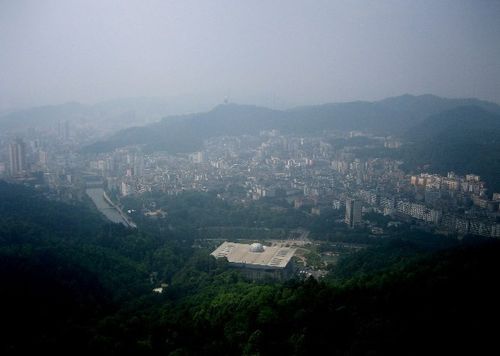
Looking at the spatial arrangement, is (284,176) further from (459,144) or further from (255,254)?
(255,254)

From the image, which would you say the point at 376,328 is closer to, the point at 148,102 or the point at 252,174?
the point at 252,174

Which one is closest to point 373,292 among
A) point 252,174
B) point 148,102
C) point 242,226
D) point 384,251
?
point 384,251

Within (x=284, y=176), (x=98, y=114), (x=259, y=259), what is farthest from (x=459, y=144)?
(x=98, y=114)

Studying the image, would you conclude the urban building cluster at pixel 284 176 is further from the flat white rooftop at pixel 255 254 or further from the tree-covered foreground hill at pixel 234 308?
the tree-covered foreground hill at pixel 234 308

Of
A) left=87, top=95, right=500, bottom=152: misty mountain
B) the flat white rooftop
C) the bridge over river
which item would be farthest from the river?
left=87, top=95, right=500, bottom=152: misty mountain

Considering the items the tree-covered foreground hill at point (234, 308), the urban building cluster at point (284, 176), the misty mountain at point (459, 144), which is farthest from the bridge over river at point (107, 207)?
the misty mountain at point (459, 144)

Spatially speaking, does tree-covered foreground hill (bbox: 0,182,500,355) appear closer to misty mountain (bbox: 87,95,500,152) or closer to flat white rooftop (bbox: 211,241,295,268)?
flat white rooftop (bbox: 211,241,295,268)

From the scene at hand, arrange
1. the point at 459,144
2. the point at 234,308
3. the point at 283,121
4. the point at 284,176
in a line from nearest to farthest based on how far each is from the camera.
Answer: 1. the point at 234,308
2. the point at 459,144
3. the point at 284,176
4. the point at 283,121
